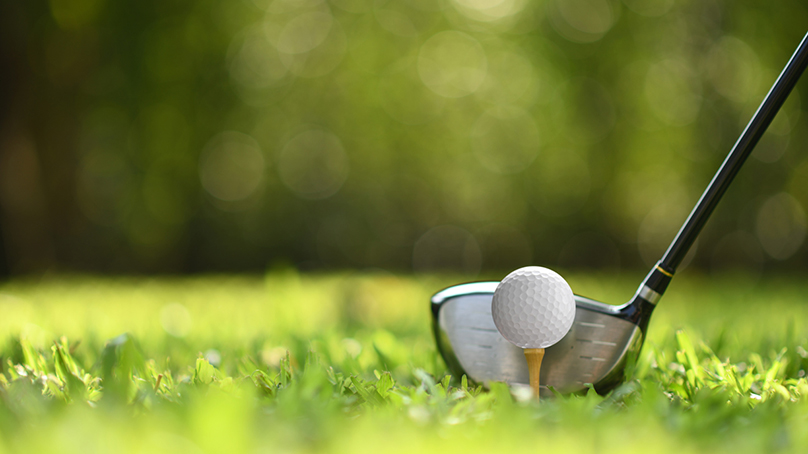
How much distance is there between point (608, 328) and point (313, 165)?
24.8 ft

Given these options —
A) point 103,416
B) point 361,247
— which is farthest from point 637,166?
point 103,416

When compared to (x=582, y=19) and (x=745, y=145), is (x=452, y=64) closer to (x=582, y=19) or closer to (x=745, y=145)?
(x=582, y=19)

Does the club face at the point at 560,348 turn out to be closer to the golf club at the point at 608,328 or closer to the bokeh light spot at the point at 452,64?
the golf club at the point at 608,328

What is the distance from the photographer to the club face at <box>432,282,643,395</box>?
1135 mm

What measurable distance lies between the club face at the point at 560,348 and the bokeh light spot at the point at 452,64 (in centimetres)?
716

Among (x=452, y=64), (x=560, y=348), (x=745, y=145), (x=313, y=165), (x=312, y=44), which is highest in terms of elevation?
(x=312, y=44)

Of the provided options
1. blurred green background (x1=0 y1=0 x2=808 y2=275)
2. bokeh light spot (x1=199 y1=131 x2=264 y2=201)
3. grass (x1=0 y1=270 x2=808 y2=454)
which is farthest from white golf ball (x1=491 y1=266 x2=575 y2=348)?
bokeh light spot (x1=199 y1=131 x2=264 y2=201)

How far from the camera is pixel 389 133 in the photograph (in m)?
8.02

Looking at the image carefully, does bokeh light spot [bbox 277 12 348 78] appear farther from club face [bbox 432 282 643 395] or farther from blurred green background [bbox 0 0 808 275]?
club face [bbox 432 282 643 395]

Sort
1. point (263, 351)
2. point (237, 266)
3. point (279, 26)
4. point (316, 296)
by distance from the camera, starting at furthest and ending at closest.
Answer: point (237, 266)
point (279, 26)
point (316, 296)
point (263, 351)

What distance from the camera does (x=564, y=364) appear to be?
1.14m

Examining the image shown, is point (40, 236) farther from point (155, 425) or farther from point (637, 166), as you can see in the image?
point (637, 166)

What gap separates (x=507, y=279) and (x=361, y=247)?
24.6 ft

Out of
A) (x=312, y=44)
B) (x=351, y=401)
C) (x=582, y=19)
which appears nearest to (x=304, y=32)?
(x=312, y=44)
